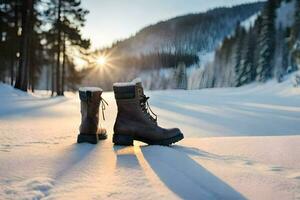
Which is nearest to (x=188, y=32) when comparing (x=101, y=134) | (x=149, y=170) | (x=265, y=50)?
(x=101, y=134)

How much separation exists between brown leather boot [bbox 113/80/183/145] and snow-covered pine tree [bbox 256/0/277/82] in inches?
1644

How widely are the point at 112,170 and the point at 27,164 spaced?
601mm

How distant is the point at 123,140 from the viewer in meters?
3.08

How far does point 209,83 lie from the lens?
185 feet

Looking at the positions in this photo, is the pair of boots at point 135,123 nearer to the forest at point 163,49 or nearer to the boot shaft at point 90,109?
the boot shaft at point 90,109

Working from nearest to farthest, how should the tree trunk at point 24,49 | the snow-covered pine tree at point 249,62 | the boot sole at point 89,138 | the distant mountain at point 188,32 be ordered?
the boot sole at point 89,138 < the tree trunk at point 24,49 < the distant mountain at point 188,32 < the snow-covered pine tree at point 249,62

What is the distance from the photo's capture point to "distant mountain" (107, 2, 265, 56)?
16.2 meters

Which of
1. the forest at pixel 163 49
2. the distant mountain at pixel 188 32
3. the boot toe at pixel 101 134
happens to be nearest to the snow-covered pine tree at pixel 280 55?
the forest at pixel 163 49

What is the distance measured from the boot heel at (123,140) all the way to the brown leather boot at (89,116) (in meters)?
0.24

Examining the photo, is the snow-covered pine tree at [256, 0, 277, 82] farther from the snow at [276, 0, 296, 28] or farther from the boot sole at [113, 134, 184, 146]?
the boot sole at [113, 134, 184, 146]

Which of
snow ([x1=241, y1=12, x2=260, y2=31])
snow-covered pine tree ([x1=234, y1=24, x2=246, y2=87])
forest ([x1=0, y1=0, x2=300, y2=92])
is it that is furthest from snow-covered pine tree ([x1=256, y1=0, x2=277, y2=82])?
snow ([x1=241, y1=12, x2=260, y2=31])

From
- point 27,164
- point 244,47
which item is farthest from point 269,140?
point 244,47

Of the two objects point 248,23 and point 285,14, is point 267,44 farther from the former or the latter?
point 248,23

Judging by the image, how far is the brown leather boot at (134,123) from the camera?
3064mm
